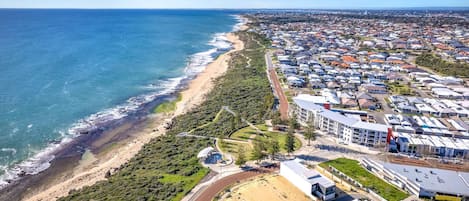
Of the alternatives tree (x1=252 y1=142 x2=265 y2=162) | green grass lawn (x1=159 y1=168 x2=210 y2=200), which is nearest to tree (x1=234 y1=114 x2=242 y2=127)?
tree (x1=252 y1=142 x2=265 y2=162)

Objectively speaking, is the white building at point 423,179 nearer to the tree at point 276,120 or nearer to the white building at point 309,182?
the white building at point 309,182

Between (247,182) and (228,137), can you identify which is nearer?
Result: (247,182)

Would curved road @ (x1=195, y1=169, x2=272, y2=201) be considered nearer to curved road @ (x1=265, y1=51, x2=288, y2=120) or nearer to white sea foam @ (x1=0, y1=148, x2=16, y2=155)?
curved road @ (x1=265, y1=51, x2=288, y2=120)

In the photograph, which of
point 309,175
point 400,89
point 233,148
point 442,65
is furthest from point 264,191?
point 442,65

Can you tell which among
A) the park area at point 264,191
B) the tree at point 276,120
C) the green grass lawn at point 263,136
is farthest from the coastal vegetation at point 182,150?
the park area at point 264,191

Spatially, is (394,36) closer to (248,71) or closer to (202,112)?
(248,71)

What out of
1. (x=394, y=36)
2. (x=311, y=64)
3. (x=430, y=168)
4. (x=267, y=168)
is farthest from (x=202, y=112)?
(x=394, y=36)
